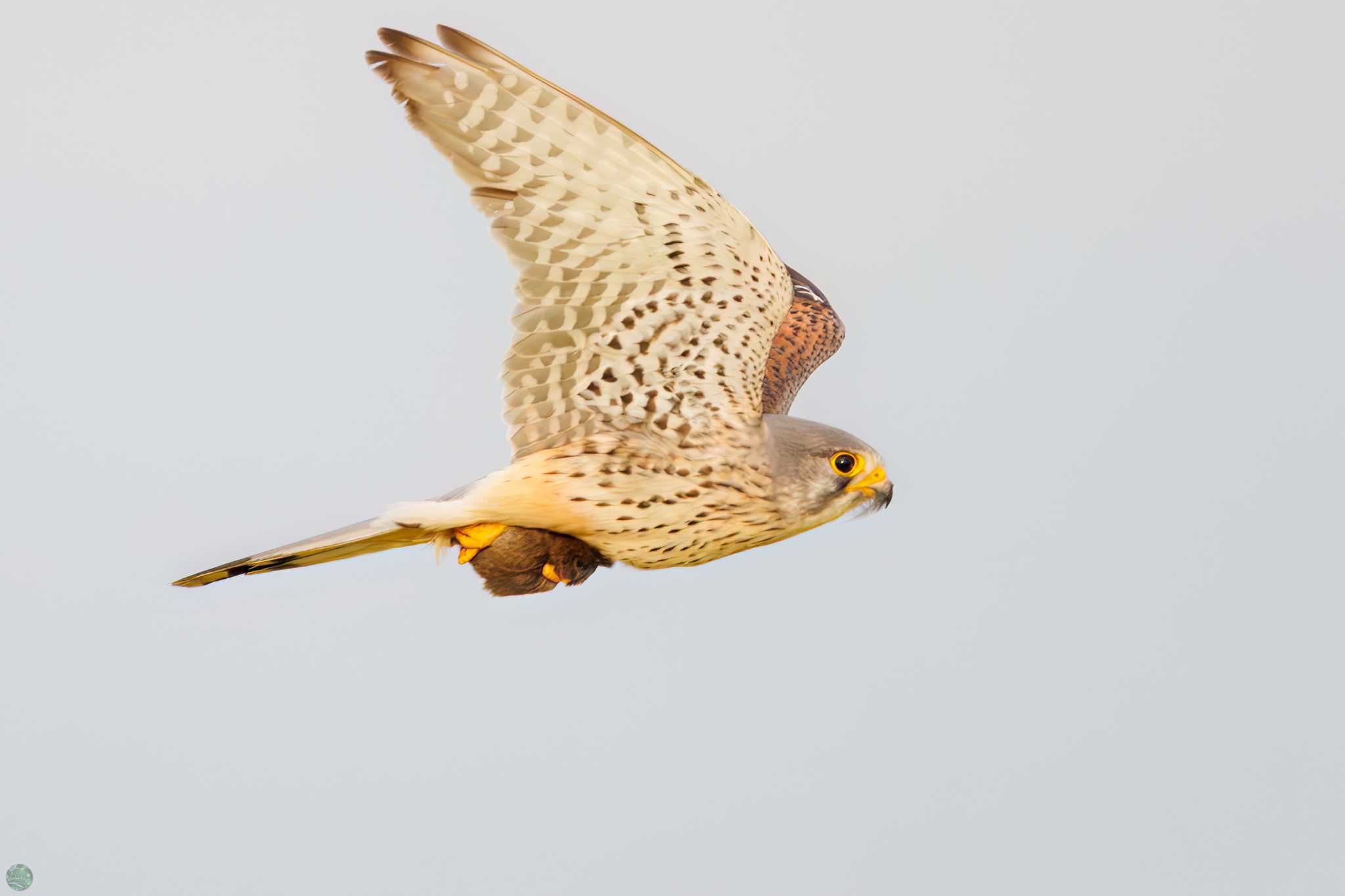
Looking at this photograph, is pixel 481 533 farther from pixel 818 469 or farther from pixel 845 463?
pixel 845 463

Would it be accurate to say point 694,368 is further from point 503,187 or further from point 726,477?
point 503,187

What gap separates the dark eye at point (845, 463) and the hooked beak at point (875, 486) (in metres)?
0.06

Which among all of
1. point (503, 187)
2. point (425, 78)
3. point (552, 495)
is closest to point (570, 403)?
point (552, 495)

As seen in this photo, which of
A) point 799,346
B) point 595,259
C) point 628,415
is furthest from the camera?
point 799,346

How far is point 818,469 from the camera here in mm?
7270

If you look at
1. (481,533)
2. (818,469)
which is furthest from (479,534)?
(818,469)

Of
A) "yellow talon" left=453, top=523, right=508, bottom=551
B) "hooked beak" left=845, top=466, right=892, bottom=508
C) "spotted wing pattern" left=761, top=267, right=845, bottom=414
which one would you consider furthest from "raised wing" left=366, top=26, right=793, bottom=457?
"spotted wing pattern" left=761, top=267, right=845, bottom=414

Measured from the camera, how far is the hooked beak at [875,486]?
7.34 metres

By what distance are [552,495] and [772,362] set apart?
1.61 metres

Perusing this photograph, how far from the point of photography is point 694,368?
23.7ft

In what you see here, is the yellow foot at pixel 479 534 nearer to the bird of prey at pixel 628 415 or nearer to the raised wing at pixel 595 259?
the bird of prey at pixel 628 415

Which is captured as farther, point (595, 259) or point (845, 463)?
point (845, 463)

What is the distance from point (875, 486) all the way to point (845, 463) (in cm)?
18

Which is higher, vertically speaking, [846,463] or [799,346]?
[799,346]
